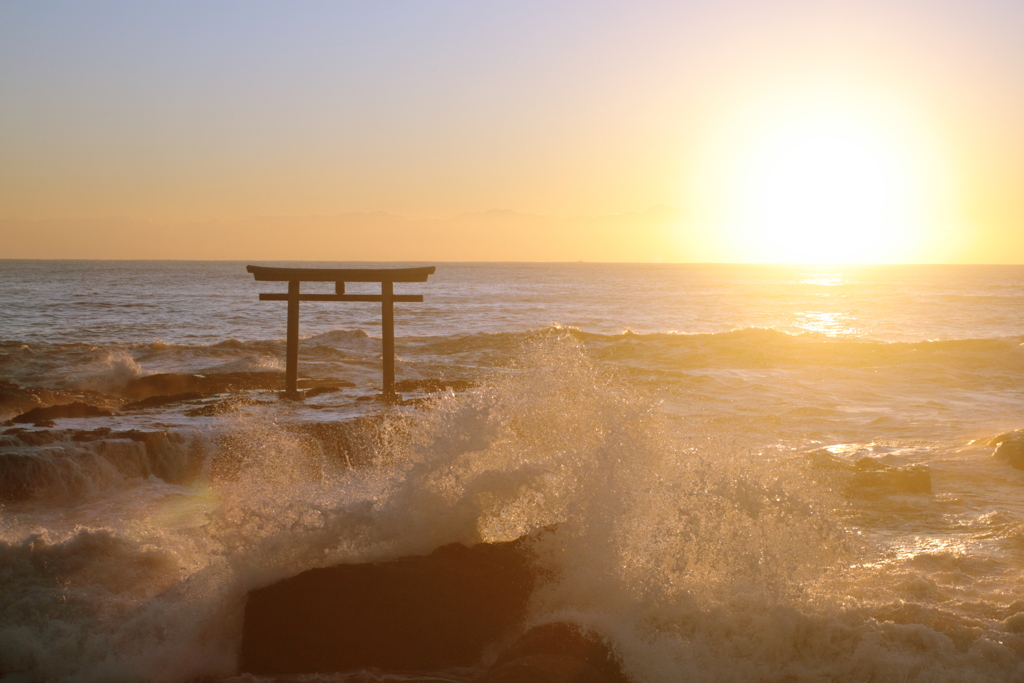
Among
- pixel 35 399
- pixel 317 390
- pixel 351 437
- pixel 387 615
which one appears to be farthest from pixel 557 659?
pixel 35 399

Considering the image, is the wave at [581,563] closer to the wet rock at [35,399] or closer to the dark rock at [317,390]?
the wet rock at [35,399]

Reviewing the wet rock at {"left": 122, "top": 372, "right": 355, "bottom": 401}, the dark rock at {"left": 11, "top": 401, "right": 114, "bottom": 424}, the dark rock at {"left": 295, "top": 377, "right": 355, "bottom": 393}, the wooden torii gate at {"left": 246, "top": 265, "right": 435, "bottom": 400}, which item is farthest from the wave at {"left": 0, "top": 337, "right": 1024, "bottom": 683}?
the wet rock at {"left": 122, "top": 372, "right": 355, "bottom": 401}

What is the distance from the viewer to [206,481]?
25.6ft

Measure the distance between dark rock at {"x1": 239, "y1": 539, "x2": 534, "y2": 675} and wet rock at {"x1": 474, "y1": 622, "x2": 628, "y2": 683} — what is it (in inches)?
13.4

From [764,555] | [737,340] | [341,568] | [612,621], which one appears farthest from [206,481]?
[737,340]

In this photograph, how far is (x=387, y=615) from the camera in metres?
4.30

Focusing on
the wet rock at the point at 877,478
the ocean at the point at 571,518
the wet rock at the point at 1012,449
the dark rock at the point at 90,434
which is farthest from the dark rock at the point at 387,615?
the wet rock at the point at 1012,449

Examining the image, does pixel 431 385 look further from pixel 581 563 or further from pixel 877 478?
pixel 581 563

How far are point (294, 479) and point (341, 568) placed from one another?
3430 millimetres

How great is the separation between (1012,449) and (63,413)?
12826 mm

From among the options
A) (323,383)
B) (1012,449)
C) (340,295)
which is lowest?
(323,383)

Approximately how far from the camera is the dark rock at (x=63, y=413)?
10055mm

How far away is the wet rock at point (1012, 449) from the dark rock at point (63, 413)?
12092mm

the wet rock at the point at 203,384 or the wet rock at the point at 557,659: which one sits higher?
the wet rock at the point at 557,659
